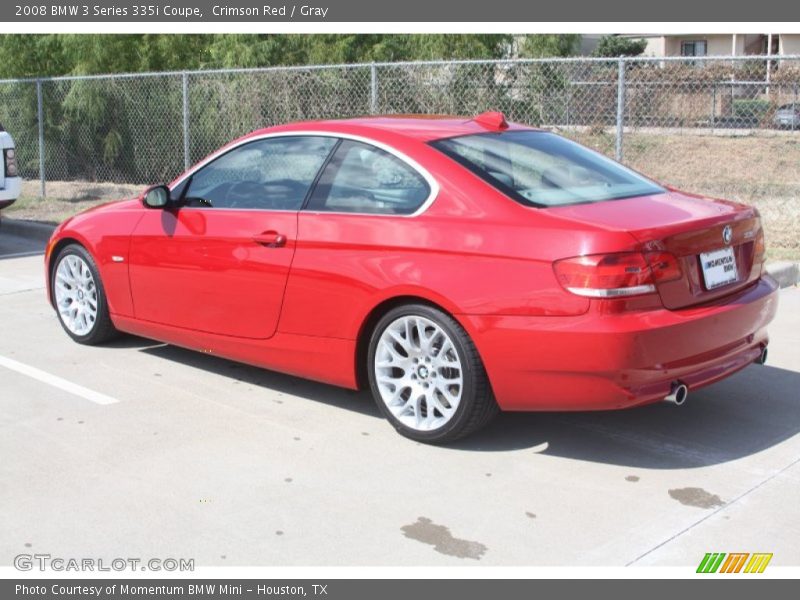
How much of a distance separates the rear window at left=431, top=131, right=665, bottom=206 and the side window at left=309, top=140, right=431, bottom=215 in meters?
0.24

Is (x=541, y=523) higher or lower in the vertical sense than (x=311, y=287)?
lower

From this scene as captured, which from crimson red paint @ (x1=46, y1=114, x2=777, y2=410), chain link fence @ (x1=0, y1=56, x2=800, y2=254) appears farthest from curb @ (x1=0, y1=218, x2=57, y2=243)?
crimson red paint @ (x1=46, y1=114, x2=777, y2=410)

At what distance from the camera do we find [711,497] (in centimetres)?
454

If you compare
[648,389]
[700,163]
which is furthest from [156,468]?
[700,163]

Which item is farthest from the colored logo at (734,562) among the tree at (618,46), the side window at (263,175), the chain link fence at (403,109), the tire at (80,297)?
the tree at (618,46)

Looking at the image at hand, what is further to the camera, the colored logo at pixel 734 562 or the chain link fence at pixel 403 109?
the chain link fence at pixel 403 109

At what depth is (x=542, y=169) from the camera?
17.7 ft

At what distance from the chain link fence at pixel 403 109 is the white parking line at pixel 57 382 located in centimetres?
562

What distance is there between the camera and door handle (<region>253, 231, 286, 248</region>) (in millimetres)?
5617

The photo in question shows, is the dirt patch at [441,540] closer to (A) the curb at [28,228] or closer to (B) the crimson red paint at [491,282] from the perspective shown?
(B) the crimson red paint at [491,282]

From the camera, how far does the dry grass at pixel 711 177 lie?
13.0m

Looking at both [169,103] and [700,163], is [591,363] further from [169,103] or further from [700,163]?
[700,163]

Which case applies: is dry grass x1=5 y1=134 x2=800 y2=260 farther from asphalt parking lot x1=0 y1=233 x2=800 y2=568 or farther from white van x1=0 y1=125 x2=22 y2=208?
asphalt parking lot x1=0 y1=233 x2=800 y2=568

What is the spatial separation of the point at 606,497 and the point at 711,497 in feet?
1.45
